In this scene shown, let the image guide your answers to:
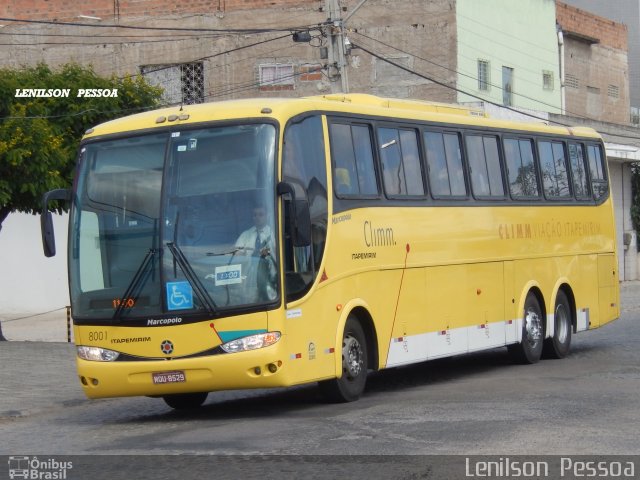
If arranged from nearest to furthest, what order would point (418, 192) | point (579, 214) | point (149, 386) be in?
1. point (149, 386)
2. point (418, 192)
3. point (579, 214)

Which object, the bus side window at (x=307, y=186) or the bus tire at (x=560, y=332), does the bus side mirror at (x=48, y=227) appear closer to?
the bus side window at (x=307, y=186)

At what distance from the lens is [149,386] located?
513 inches

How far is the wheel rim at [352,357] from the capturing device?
1410cm

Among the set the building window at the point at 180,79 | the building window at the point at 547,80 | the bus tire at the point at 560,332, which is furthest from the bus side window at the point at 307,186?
the building window at the point at 547,80

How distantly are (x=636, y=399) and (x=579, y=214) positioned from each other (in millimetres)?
7941

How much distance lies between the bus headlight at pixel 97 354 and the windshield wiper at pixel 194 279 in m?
1.16

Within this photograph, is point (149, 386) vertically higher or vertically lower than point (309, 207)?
lower

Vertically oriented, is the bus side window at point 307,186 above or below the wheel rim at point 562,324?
above

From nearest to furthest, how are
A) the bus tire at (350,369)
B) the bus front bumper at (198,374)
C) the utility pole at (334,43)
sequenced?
the bus front bumper at (198,374)
the bus tire at (350,369)
the utility pole at (334,43)

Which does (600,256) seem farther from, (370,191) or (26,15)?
(26,15)

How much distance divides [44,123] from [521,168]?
9.65 meters

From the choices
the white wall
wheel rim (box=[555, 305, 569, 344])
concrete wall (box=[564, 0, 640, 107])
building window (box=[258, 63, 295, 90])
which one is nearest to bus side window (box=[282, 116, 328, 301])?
wheel rim (box=[555, 305, 569, 344])

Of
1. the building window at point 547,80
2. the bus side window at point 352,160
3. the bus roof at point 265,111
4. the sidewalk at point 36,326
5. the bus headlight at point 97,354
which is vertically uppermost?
the building window at point 547,80

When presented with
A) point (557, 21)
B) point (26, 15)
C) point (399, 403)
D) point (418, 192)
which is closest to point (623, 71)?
point (557, 21)
